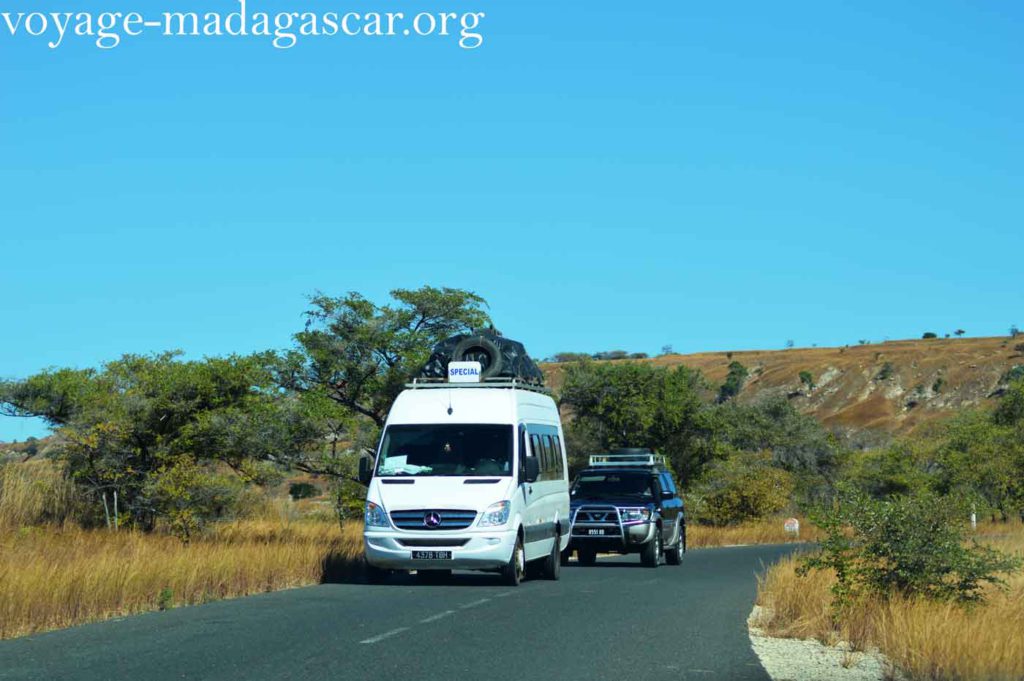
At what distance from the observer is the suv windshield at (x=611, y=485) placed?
26.5 metres

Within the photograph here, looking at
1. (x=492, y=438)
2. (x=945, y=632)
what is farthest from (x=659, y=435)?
(x=945, y=632)

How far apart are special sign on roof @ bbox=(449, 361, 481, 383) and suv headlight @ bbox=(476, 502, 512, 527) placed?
8.67 ft

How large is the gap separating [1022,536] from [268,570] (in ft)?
62.2

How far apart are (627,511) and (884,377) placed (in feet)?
369

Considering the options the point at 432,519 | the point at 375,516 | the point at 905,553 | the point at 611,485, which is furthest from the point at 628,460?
the point at 905,553

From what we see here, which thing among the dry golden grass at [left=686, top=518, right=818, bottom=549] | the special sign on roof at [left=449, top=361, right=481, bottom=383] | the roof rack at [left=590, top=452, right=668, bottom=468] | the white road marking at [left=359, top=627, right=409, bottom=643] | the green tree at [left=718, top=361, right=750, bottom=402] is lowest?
the dry golden grass at [left=686, top=518, right=818, bottom=549]

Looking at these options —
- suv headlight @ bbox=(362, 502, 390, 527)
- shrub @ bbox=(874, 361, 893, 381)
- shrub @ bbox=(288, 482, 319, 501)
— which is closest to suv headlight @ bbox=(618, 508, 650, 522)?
suv headlight @ bbox=(362, 502, 390, 527)

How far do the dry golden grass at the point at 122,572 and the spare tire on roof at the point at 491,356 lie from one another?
3838mm

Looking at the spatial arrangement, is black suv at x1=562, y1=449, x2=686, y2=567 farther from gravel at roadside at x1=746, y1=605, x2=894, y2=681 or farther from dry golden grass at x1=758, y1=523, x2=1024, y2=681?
gravel at roadside at x1=746, y1=605, x2=894, y2=681

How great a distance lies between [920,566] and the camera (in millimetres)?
14383

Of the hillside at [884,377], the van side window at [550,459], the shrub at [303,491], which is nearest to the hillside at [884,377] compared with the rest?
the hillside at [884,377]

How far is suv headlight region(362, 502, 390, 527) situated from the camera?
731 inches

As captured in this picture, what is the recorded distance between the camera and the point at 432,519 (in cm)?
1844

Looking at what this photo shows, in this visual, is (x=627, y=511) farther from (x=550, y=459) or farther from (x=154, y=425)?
(x=154, y=425)
